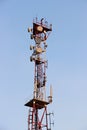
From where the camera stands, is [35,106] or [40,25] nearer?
[35,106]

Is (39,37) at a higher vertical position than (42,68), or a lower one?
higher

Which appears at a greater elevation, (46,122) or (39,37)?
(39,37)

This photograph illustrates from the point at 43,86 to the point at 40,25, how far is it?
1359cm

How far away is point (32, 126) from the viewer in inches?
3383

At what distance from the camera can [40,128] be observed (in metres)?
85.8

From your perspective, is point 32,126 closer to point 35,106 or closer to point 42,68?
point 35,106

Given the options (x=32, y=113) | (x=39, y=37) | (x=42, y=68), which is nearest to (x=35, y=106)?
(x=32, y=113)

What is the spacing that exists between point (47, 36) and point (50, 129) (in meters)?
21.0

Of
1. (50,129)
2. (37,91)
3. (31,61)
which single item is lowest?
(50,129)

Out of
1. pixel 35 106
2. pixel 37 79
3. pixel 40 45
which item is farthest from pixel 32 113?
pixel 40 45

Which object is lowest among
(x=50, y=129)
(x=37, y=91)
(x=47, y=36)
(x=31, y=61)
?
(x=50, y=129)

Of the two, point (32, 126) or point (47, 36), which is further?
point (47, 36)

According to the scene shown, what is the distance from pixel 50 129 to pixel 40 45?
745 inches

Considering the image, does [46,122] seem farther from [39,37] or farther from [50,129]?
[39,37]
